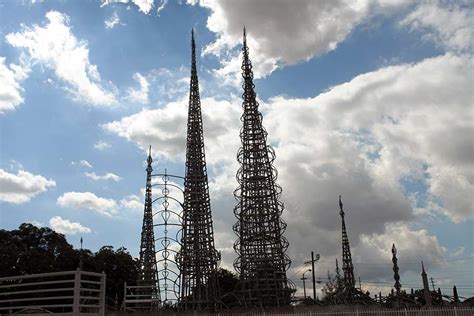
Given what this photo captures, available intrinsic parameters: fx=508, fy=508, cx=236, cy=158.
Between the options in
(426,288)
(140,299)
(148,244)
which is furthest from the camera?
(148,244)

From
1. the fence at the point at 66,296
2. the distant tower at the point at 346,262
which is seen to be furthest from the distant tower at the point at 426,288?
the distant tower at the point at 346,262

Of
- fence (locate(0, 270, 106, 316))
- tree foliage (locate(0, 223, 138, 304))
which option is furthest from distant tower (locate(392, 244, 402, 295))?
tree foliage (locate(0, 223, 138, 304))

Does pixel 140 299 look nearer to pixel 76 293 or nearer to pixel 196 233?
pixel 196 233

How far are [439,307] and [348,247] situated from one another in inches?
1640

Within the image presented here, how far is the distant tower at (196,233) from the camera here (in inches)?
1919

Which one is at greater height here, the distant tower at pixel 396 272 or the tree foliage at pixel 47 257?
the tree foliage at pixel 47 257

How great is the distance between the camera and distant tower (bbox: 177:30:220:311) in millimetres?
48750

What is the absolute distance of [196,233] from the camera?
1978 inches

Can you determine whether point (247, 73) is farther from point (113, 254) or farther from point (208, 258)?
point (113, 254)

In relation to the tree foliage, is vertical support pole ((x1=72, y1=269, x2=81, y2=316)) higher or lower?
lower

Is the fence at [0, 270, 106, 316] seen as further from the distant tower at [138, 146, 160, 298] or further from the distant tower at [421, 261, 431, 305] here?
the distant tower at [138, 146, 160, 298]

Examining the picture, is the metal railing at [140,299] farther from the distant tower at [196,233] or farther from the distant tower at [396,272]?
the distant tower at [396,272]

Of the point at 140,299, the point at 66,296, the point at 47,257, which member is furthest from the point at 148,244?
the point at 66,296

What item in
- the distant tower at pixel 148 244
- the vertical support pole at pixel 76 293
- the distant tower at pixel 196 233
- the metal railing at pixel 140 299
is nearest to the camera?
the vertical support pole at pixel 76 293
